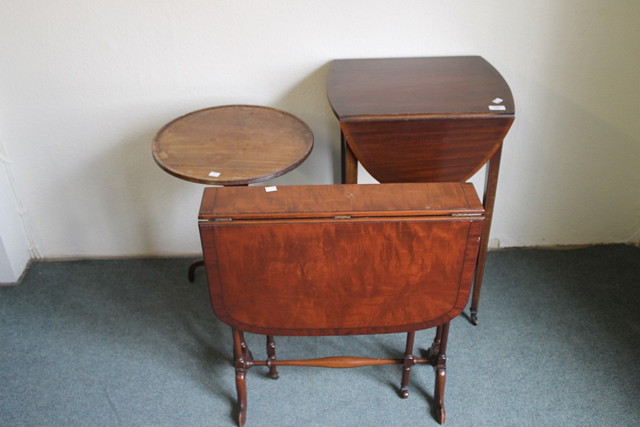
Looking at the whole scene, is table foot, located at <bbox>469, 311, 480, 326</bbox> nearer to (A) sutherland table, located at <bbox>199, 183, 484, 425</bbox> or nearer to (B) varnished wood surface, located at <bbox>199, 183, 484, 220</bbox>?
(A) sutherland table, located at <bbox>199, 183, 484, 425</bbox>

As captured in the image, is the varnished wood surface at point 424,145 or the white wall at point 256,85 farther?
the white wall at point 256,85

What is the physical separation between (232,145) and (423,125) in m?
0.66

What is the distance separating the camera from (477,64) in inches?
88.1

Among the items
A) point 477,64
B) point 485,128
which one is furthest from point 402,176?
point 477,64

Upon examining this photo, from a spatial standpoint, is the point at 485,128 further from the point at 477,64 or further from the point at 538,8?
the point at 538,8

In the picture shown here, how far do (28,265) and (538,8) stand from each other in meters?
2.47

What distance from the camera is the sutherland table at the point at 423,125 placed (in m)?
1.88

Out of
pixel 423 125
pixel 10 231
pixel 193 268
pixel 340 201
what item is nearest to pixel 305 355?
pixel 193 268

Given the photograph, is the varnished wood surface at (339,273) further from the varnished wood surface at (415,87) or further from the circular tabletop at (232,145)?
the varnished wood surface at (415,87)

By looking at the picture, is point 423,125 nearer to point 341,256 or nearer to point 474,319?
point 341,256

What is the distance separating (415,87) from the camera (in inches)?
81.3

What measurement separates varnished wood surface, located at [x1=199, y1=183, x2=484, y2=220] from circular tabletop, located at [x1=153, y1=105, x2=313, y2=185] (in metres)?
0.21

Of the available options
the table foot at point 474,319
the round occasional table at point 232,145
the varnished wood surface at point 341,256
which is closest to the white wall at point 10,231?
the round occasional table at point 232,145

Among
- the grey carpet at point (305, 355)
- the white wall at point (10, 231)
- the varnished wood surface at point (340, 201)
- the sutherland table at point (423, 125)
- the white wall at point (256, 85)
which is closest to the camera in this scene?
the varnished wood surface at point (340, 201)
